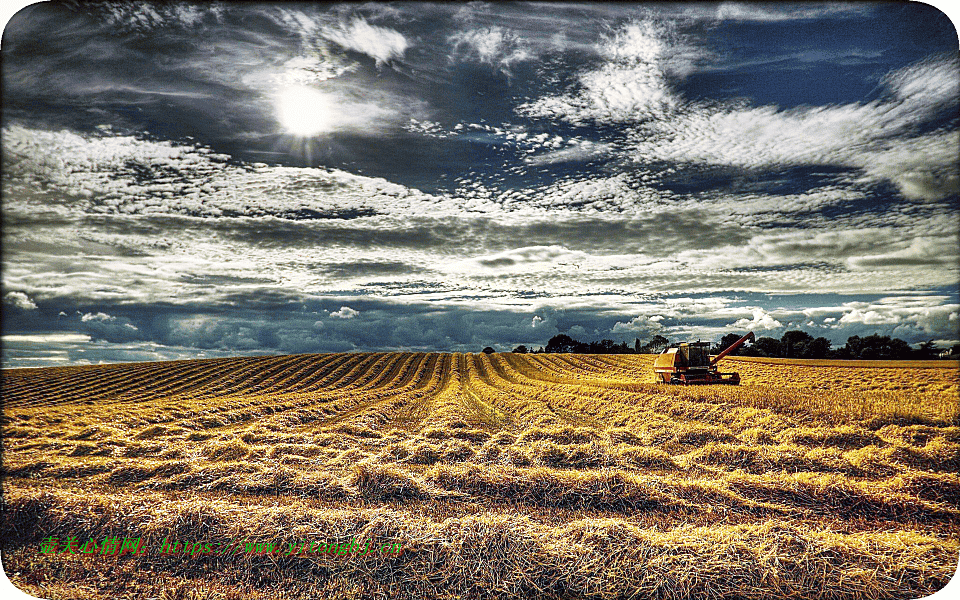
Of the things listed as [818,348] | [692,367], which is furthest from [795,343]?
[692,367]

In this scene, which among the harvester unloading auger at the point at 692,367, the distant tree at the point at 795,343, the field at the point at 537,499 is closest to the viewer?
the field at the point at 537,499

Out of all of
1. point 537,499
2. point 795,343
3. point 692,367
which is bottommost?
point 537,499

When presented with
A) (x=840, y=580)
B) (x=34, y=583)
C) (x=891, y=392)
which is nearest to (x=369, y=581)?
(x=34, y=583)

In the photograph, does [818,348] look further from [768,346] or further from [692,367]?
[692,367]

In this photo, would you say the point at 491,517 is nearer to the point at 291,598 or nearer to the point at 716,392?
the point at 291,598

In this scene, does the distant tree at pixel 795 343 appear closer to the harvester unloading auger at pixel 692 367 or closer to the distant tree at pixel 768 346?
the distant tree at pixel 768 346

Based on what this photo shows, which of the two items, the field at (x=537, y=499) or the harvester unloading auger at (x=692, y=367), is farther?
the harvester unloading auger at (x=692, y=367)

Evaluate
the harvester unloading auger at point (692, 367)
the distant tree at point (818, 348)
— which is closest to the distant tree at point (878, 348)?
the distant tree at point (818, 348)
